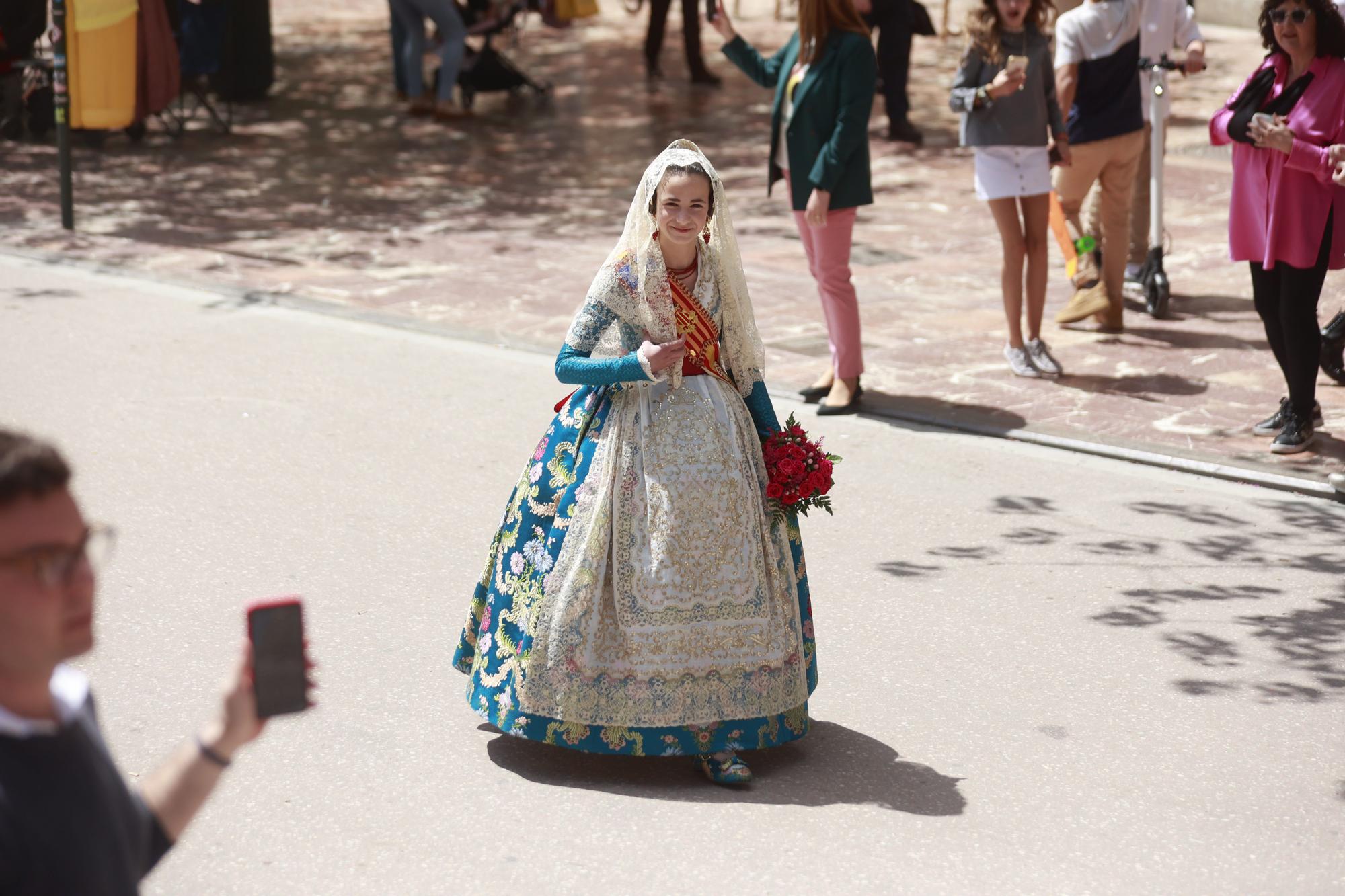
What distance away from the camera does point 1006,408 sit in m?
8.27

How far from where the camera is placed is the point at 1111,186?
31.0ft

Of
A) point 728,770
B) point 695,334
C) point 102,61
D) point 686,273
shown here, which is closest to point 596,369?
point 695,334

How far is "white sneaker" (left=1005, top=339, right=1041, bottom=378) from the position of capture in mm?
8805

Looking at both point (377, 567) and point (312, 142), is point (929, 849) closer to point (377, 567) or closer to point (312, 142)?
point (377, 567)

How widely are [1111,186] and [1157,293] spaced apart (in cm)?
81

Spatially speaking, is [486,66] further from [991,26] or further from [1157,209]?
[991,26]

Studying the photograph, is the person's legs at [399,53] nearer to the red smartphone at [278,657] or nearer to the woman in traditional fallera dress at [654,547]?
the woman in traditional fallera dress at [654,547]

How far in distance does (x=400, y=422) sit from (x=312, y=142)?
9.10 metres

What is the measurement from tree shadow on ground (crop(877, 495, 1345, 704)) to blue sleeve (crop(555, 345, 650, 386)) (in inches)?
78.5

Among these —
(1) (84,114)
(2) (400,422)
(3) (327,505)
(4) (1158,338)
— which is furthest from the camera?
(1) (84,114)

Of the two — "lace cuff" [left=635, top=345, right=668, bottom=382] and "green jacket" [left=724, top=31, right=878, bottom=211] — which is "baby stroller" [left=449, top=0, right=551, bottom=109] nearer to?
"green jacket" [left=724, top=31, right=878, bottom=211]

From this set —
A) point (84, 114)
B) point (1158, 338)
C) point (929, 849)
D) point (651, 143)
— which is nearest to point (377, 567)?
point (929, 849)

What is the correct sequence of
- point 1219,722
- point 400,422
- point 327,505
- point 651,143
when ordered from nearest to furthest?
point 1219,722, point 327,505, point 400,422, point 651,143

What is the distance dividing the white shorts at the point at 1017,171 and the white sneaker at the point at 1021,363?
2.63 feet
